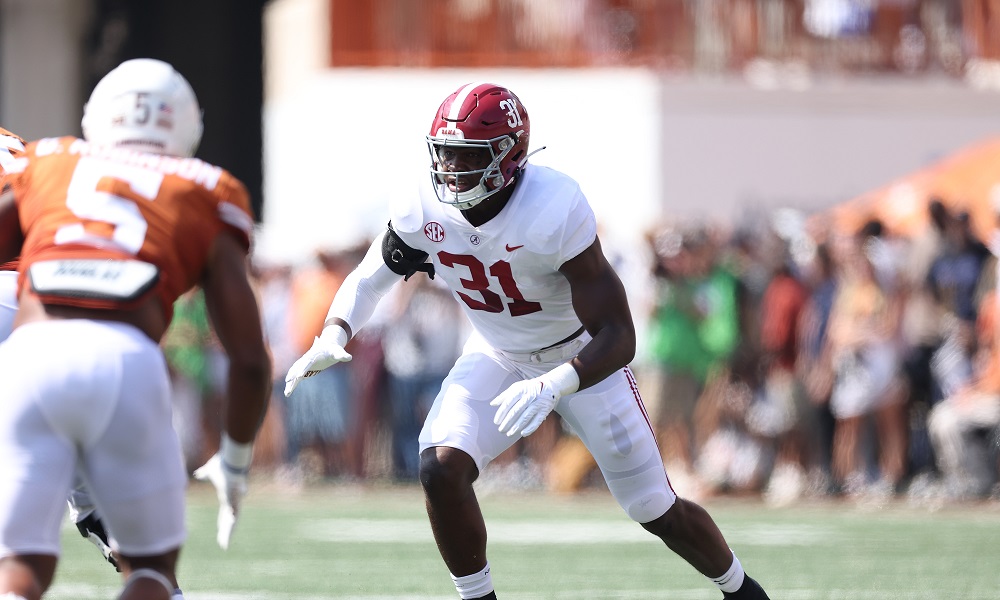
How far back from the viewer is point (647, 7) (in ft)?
48.0

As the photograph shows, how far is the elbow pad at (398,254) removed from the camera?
5.25m

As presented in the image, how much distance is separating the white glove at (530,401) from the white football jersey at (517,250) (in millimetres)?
400

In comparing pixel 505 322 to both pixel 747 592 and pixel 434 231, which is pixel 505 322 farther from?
pixel 747 592

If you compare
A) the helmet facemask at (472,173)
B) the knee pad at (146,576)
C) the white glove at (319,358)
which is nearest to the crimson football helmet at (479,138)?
the helmet facemask at (472,173)

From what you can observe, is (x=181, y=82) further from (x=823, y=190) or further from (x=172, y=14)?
(x=172, y=14)

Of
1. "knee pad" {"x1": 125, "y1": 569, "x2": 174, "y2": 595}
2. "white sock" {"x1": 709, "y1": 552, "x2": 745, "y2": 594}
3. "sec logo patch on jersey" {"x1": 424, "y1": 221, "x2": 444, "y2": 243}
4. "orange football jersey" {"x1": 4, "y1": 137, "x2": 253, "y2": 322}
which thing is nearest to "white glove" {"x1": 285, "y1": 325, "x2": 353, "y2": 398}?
"sec logo patch on jersey" {"x1": 424, "y1": 221, "x2": 444, "y2": 243}

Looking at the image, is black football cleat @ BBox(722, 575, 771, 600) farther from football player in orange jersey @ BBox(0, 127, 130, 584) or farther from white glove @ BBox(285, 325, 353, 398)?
football player in orange jersey @ BBox(0, 127, 130, 584)

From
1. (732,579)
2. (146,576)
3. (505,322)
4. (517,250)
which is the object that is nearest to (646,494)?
(732,579)

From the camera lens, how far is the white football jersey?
4918mm

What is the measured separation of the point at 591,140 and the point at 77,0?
312 inches

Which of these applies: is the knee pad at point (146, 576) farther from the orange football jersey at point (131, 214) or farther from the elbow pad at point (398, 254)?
the elbow pad at point (398, 254)

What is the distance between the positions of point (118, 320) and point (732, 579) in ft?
7.98

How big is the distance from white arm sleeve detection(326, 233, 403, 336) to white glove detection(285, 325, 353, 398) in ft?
0.46

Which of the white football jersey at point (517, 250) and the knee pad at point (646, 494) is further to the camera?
the knee pad at point (646, 494)
